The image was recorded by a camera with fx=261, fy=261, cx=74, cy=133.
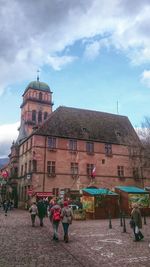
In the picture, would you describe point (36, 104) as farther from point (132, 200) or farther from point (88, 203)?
point (132, 200)

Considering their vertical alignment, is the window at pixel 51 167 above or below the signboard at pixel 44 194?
above

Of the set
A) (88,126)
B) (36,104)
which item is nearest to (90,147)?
(88,126)

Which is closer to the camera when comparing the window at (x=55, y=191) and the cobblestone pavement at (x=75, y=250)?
the cobblestone pavement at (x=75, y=250)

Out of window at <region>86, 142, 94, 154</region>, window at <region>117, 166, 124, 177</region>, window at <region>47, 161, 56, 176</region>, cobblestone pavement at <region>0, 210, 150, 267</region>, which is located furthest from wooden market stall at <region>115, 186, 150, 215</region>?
window at <region>117, 166, 124, 177</region>

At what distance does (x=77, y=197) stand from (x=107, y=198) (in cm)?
1188

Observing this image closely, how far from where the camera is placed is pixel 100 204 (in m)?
23.8

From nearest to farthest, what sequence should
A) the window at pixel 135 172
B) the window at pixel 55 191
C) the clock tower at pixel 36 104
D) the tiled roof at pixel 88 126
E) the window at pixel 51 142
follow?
the window at pixel 55 191, the window at pixel 51 142, the tiled roof at pixel 88 126, the window at pixel 135 172, the clock tower at pixel 36 104

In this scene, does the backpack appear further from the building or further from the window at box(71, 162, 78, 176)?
the window at box(71, 162, 78, 176)

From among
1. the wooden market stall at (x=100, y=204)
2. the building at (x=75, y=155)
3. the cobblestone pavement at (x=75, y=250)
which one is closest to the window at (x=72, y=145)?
the building at (x=75, y=155)

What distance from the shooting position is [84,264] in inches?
327

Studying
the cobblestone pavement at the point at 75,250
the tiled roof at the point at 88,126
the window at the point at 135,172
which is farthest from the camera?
the window at the point at 135,172

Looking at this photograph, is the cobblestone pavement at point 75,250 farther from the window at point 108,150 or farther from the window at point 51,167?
the window at point 108,150

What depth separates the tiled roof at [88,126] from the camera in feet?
126

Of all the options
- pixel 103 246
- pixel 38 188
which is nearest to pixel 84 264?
pixel 103 246
